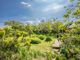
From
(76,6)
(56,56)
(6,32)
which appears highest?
(76,6)

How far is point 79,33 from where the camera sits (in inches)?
375

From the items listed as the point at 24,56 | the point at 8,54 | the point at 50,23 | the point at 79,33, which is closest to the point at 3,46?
the point at 8,54

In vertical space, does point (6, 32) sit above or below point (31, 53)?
above

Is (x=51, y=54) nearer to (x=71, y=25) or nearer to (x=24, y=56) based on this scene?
(x=24, y=56)

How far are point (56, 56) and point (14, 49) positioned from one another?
4294 millimetres

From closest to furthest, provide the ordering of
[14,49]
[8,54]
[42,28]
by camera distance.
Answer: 1. [8,54]
2. [14,49]
3. [42,28]

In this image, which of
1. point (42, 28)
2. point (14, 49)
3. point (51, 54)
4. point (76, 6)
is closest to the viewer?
point (76, 6)

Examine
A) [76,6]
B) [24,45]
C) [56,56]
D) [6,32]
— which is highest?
[76,6]

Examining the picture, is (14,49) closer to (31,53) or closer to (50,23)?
(31,53)

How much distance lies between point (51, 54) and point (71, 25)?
35.3 feet

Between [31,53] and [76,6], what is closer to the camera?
[76,6]

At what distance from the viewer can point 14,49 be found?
18.2 metres

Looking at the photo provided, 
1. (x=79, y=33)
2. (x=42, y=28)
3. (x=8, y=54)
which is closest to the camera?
(x=79, y=33)

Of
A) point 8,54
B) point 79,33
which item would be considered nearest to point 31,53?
point 8,54
